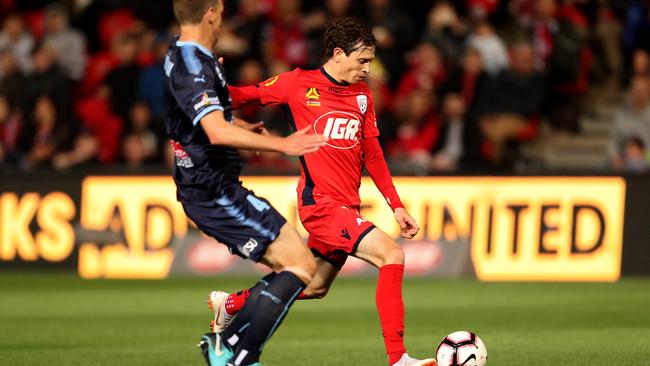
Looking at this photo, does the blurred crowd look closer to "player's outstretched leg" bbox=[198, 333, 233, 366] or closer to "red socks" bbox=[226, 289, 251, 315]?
"red socks" bbox=[226, 289, 251, 315]

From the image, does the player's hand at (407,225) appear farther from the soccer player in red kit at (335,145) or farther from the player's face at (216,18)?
the player's face at (216,18)

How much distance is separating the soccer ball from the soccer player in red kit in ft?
2.19

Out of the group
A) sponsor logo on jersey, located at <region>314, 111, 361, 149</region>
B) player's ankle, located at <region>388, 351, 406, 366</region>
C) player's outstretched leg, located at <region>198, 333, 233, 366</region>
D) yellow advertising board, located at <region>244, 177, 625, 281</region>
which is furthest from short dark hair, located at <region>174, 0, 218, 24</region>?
yellow advertising board, located at <region>244, 177, 625, 281</region>

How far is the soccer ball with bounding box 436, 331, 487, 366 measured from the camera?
24.2 ft

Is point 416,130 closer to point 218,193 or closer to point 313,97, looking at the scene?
point 313,97

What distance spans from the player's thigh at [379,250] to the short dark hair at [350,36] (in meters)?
1.15

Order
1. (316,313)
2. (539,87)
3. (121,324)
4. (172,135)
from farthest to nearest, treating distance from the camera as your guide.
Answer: (539,87)
(316,313)
(121,324)
(172,135)

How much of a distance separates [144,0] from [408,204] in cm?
683

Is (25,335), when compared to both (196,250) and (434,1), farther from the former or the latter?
(434,1)

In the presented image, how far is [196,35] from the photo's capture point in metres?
6.59

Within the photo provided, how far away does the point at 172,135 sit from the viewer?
6.74m

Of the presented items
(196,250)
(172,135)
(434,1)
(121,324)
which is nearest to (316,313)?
(121,324)

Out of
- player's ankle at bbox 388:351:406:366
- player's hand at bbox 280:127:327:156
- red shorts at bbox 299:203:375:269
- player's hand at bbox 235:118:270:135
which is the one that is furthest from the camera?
red shorts at bbox 299:203:375:269

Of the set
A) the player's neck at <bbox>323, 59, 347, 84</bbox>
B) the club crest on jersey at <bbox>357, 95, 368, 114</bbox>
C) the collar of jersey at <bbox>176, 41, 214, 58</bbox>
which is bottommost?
the club crest on jersey at <bbox>357, 95, 368, 114</bbox>
